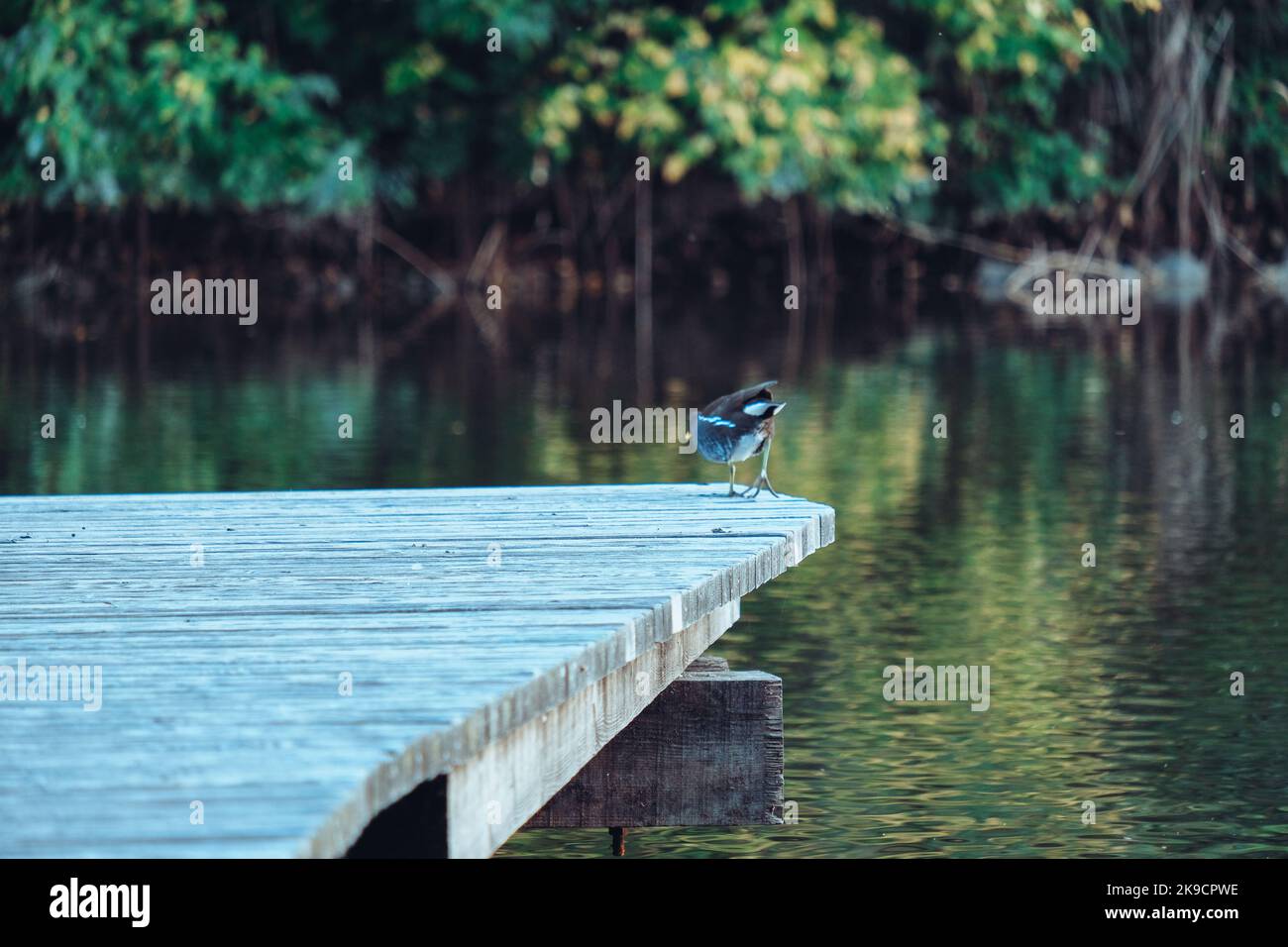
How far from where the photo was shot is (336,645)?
495cm

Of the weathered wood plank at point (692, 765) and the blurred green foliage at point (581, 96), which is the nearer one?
the weathered wood plank at point (692, 765)

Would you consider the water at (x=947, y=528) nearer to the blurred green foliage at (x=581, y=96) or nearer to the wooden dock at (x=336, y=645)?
the wooden dock at (x=336, y=645)

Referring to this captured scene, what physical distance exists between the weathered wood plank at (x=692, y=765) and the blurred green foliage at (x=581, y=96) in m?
19.3

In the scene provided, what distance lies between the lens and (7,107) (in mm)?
25172

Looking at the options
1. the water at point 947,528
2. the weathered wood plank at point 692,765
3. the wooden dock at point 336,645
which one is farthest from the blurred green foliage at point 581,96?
the weathered wood plank at point 692,765

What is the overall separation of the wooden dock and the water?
755mm

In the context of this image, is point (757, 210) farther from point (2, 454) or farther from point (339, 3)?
point (2, 454)

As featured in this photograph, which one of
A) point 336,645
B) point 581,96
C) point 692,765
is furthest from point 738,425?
point 581,96

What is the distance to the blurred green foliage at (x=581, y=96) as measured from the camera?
83.4 feet

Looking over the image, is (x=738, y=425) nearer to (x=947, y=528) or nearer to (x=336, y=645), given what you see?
(x=336, y=645)

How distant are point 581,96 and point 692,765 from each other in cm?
2195

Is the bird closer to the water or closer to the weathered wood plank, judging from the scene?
the weathered wood plank
